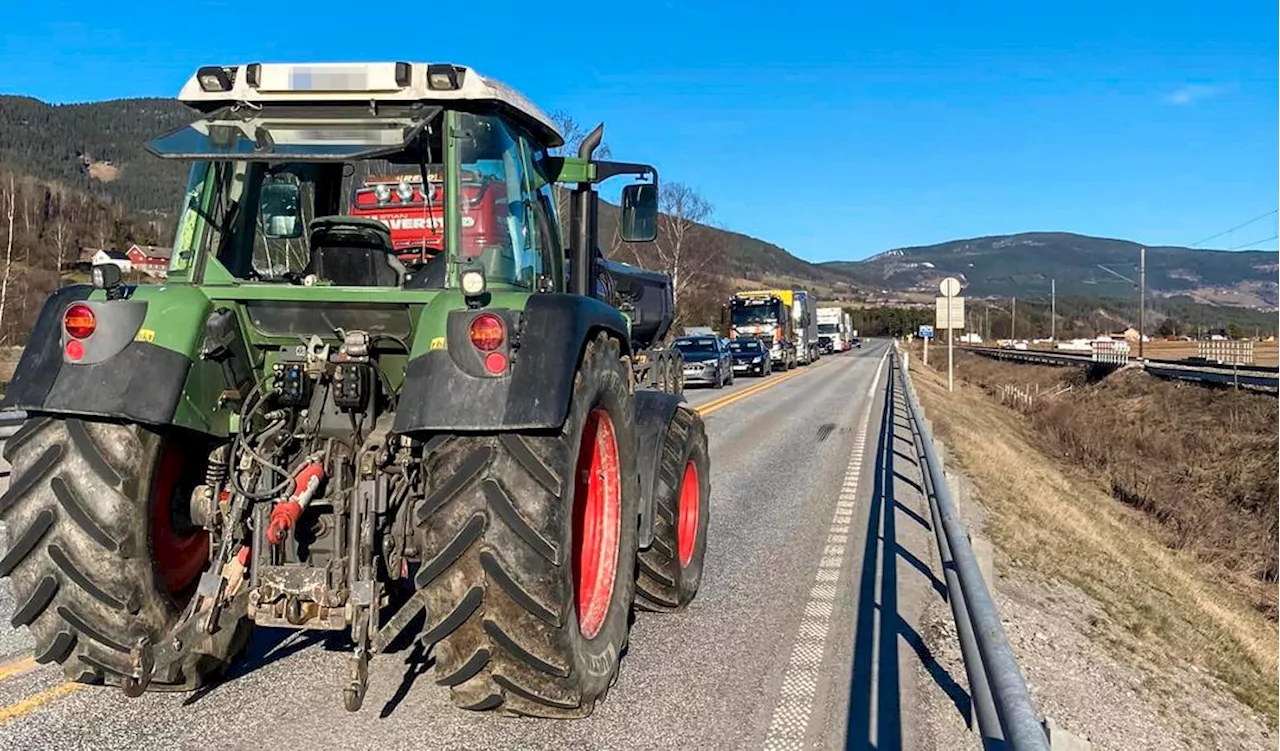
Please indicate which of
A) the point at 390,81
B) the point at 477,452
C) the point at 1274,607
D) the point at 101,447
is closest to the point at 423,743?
the point at 477,452

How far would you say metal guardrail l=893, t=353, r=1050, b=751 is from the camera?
2.58 m

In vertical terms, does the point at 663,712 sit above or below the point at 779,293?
below

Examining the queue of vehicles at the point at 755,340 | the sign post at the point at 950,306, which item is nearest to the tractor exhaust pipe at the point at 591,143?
the queue of vehicles at the point at 755,340

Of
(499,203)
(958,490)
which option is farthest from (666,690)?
(958,490)

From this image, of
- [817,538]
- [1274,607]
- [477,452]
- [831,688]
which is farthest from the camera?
[1274,607]

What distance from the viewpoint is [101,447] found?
3760 mm

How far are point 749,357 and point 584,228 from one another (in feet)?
106

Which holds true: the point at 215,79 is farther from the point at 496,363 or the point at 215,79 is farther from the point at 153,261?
the point at 496,363

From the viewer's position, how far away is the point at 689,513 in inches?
247

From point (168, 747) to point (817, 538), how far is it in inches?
219

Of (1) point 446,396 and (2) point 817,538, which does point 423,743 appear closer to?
(1) point 446,396

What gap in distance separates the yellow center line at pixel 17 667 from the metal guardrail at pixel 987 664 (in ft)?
13.7

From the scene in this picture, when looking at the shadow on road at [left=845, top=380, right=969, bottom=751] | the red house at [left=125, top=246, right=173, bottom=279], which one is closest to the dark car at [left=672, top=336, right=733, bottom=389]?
the shadow on road at [left=845, top=380, right=969, bottom=751]

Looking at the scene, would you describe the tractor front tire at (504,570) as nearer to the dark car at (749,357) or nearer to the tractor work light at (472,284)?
the tractor work light at (472,284)
